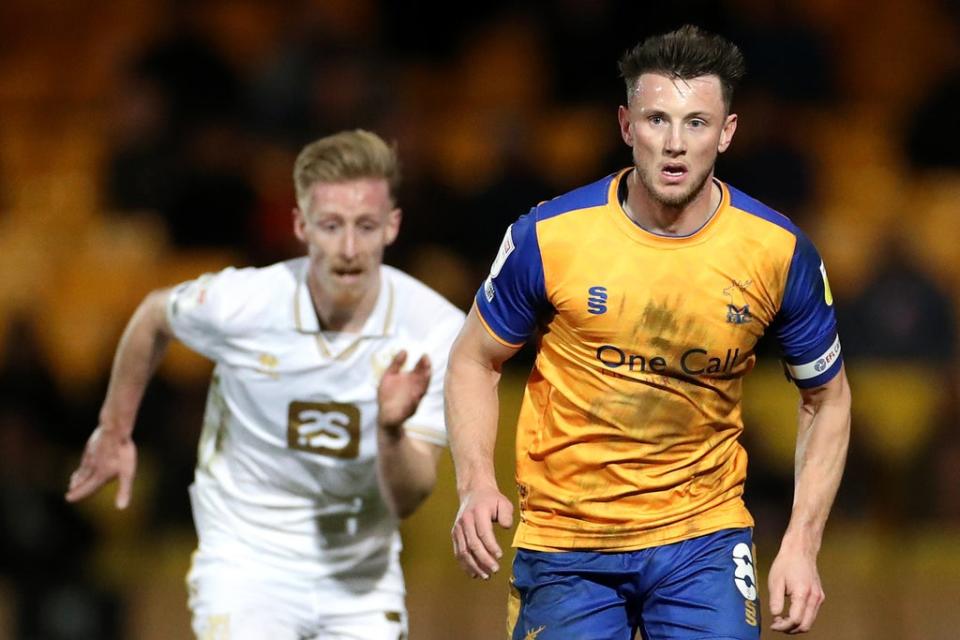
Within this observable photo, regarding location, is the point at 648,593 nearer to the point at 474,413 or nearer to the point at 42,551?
the point at 474,413

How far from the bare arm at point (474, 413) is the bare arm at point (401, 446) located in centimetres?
44

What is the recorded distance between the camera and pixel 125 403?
17.2ft

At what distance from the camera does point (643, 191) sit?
13.1 ft

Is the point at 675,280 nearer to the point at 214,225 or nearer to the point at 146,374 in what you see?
the point at 146,374

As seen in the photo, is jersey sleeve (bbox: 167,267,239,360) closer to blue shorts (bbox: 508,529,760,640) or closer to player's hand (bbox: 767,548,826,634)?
blue shorts (bbox: 508,529,760,640)

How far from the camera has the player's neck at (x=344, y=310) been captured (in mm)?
5027

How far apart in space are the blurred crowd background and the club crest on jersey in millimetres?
3747

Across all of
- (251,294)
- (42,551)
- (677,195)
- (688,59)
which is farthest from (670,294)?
(42,551)

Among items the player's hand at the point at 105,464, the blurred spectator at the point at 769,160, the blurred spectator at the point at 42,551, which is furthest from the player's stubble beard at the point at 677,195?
the blurred spectator at the point at 769,160

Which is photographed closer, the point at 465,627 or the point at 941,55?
the point at 465,627

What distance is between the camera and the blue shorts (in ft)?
12.9

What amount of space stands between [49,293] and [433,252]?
2.16 m

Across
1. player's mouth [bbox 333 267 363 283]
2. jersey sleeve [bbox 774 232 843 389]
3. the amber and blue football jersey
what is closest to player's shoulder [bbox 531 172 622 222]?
the amber and blue football jersey

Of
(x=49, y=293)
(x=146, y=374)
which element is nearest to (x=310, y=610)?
(x=146, y=374)
